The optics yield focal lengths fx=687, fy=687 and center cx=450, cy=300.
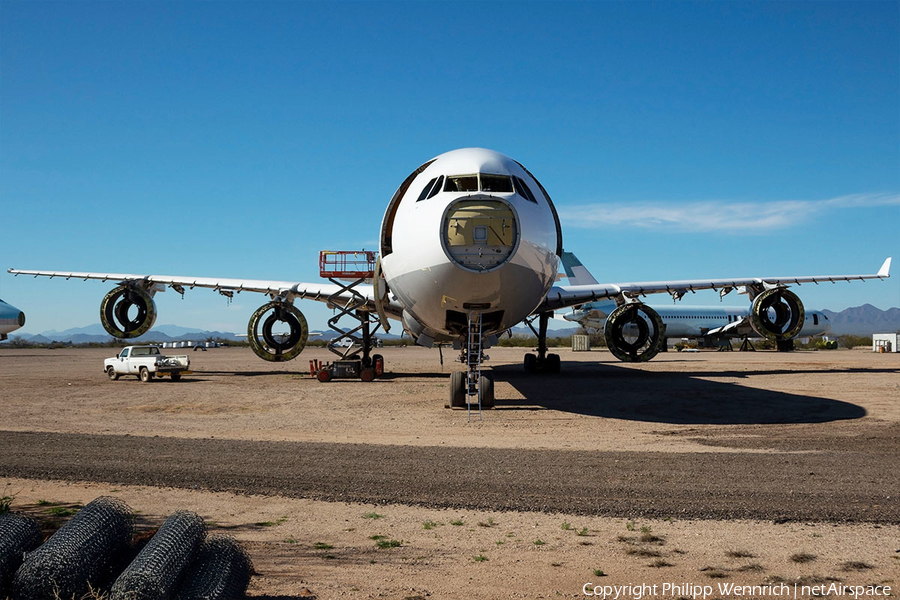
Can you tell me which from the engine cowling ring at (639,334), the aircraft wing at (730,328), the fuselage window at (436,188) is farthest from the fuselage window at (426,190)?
the aircraft wing at (730,328)

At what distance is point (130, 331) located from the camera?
26062 millimetres

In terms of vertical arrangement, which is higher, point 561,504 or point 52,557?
point 52,557

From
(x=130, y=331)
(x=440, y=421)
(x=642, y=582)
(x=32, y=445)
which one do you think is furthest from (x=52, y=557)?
(x=130, y=331)

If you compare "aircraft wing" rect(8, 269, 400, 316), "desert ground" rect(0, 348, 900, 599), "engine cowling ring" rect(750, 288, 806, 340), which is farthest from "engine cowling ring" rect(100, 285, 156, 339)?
"engine cowling ring" rect(750, 288, 806, 340)

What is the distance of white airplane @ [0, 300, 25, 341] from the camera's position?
53438mm

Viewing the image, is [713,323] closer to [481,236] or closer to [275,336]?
[275,336]

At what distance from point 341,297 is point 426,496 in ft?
61.3

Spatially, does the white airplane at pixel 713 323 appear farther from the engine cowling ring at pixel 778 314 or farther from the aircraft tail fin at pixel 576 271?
the engine cowling ring at pixel 778 314

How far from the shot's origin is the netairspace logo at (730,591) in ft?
16.5

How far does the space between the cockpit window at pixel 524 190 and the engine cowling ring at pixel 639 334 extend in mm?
5879

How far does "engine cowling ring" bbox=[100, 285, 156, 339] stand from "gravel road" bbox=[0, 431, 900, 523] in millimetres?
14530

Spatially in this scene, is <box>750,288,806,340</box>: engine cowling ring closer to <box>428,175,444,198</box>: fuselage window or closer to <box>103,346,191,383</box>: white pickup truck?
<box>428,175,444,198</box>: fuselage window

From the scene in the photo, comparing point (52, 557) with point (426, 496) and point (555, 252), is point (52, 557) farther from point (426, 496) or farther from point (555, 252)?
point (555, 252)

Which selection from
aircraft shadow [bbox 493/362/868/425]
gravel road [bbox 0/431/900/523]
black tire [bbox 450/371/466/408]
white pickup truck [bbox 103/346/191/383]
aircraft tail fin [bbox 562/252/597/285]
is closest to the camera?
gravel road [bbox 0/431/900/523]
